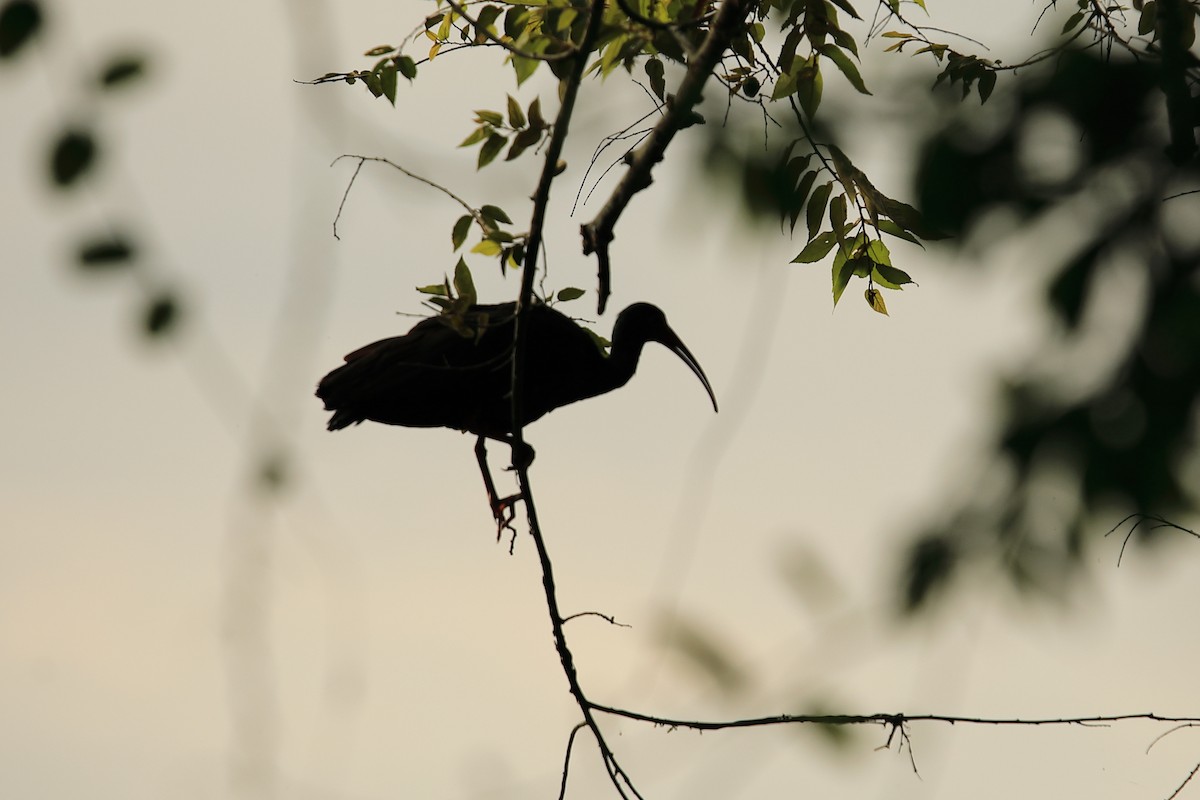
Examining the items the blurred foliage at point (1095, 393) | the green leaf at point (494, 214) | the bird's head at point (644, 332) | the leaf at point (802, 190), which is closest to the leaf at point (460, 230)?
the green leaf at point (494, 214)

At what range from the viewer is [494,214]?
400 centimetres

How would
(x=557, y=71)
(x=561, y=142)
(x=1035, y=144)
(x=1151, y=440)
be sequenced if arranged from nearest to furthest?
(x=1151, y=440) < (x=1035, y=144) < (x=561, y=142) < (x=557, y=71)

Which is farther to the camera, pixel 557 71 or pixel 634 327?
pixel 634 327

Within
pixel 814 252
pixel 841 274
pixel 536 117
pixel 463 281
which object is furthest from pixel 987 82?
pixel 463 281

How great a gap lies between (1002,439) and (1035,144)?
0.62 m

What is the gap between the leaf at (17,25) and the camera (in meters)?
1.54

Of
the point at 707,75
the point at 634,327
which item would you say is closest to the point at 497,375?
the point at 634,327

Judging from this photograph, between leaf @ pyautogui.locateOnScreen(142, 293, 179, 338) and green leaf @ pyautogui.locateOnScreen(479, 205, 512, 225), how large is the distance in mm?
2350

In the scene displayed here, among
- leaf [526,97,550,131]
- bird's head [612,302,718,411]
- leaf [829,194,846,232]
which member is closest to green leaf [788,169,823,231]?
leaf [829,194,846,232]

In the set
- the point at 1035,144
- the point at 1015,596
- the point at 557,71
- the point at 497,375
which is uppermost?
the point at 497,375

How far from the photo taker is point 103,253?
1622mm

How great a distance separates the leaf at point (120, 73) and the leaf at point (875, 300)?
3756mm

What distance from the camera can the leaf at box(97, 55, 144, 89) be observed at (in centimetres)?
162

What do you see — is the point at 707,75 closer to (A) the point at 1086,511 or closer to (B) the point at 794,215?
(B) the point at 794,215
